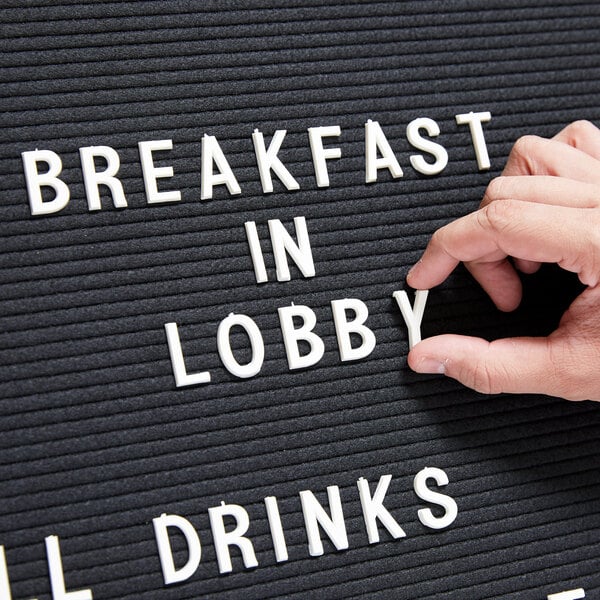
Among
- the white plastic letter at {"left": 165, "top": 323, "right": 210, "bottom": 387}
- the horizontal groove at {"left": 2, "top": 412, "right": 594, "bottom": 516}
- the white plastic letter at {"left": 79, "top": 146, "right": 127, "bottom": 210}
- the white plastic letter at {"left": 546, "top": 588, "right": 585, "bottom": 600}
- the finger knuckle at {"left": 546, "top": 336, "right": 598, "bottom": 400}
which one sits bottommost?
the white plastic letter at {"left": 546, "top": 588, "right": 585, "bottom": 600}

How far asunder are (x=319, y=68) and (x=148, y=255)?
24 centimetres

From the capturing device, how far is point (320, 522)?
67cm

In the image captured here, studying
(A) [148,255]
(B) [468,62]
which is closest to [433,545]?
(A) [148,255]

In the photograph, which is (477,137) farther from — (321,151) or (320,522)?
(320,522)

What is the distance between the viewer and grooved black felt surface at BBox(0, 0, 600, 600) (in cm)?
64

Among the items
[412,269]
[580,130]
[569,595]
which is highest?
[580,130]

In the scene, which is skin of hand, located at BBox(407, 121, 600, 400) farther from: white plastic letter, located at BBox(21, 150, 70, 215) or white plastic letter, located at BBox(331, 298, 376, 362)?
white plastic letter, located at BBox(21, 150, 70, 215)

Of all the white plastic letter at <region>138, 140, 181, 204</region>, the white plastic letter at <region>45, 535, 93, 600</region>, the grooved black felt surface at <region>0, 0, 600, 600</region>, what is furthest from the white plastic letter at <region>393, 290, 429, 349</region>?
the white plastic letter at <region>45, 535, 93, 600</region>

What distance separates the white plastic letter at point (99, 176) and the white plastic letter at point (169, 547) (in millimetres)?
265

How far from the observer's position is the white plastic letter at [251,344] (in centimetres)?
67

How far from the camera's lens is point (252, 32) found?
2.36ft

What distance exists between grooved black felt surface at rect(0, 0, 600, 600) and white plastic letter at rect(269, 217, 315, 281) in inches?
0.4

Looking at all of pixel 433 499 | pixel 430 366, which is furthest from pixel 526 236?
pixel 433 499

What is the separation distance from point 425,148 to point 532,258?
0.15 meters
